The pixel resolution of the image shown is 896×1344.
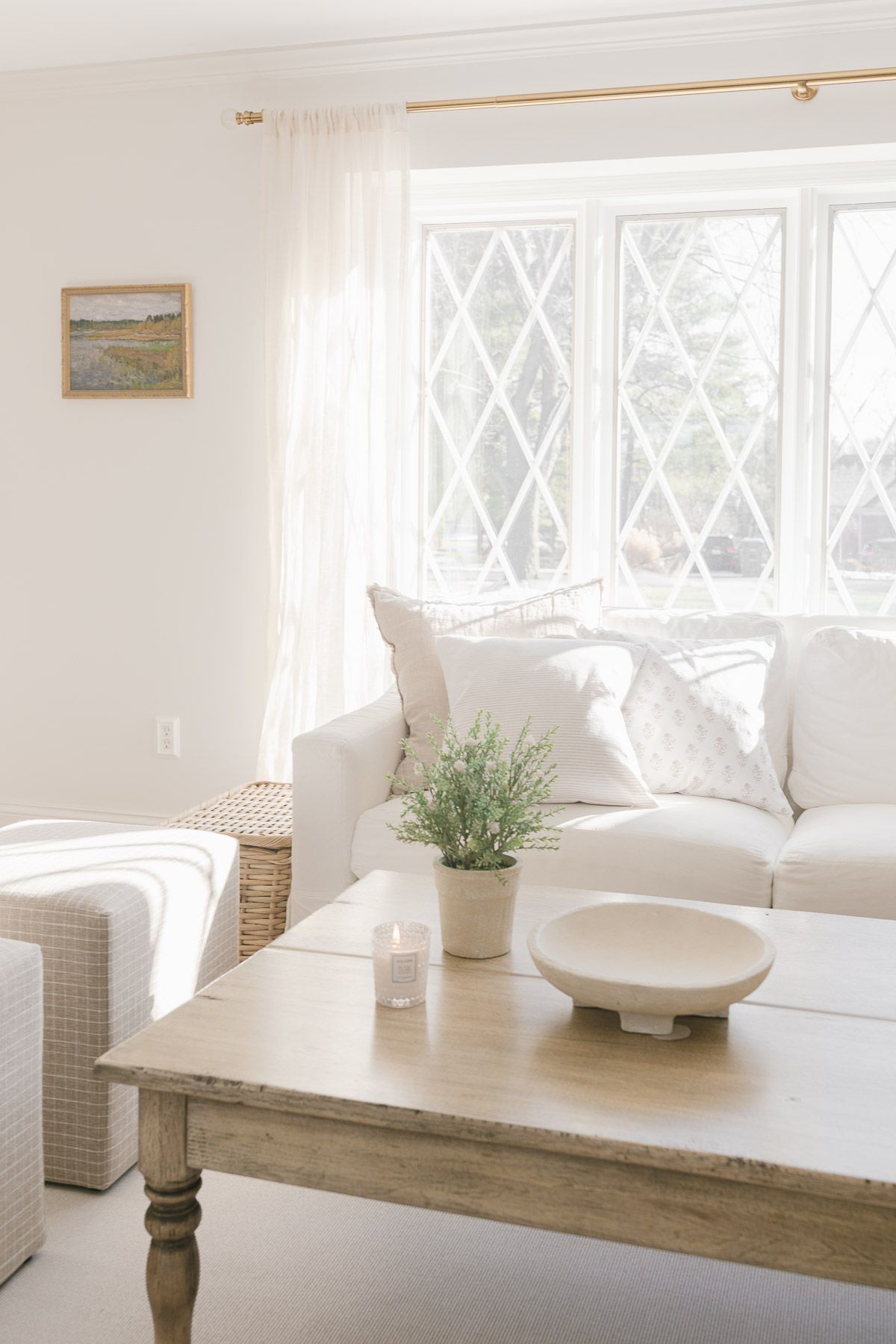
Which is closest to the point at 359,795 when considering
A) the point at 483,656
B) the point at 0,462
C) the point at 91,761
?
the point at 483,656

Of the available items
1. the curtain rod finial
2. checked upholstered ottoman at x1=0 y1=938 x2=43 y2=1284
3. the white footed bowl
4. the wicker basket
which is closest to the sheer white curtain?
the wicker basket

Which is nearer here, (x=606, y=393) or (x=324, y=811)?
(x=324, y=811)

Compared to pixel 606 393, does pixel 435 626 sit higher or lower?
lower

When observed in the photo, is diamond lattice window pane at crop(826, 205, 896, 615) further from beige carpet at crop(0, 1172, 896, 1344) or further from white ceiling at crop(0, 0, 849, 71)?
beige carpet at crop(0, 1172, 896, 1344)

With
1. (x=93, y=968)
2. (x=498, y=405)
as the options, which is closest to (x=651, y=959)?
(x=93, y=968)

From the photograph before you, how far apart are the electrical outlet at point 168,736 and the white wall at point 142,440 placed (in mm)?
37

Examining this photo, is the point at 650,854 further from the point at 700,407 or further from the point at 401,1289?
the point at 700,407

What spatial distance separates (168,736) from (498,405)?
4.84ft

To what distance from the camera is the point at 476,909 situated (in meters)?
1.68

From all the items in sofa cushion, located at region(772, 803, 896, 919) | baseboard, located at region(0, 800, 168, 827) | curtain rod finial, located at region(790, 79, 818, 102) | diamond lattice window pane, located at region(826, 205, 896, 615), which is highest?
curtain rod finial, located at region(790, 79, 818, 102)

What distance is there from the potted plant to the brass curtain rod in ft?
7.52

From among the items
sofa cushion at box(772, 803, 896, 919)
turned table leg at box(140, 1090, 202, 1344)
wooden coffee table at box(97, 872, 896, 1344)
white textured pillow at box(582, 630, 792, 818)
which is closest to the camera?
wooden coffee table at box(97, 872, 896, 1344)

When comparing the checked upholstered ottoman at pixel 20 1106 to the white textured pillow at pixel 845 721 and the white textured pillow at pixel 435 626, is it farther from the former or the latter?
the white textured pillow at pixel 845 721

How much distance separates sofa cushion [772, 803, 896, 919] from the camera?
238 centimetres
